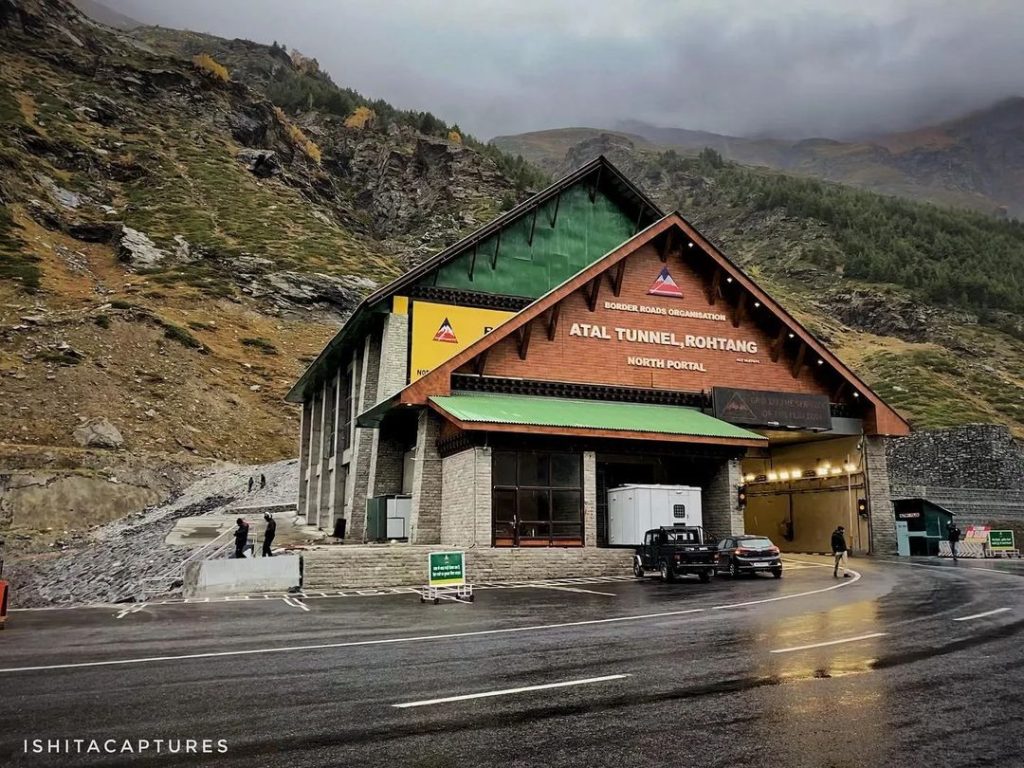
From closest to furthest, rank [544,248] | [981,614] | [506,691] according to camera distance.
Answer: [506,691] → [981,614] → [544,248]

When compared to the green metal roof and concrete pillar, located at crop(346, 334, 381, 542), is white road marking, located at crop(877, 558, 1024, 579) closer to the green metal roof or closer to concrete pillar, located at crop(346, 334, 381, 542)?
the green metal roof

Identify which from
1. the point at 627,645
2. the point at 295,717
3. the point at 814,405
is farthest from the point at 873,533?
the point at 295,717

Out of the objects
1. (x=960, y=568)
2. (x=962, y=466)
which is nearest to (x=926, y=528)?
(x=960, y=568)

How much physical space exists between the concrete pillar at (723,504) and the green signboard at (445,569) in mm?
12983

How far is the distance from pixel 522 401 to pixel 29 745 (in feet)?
72.8

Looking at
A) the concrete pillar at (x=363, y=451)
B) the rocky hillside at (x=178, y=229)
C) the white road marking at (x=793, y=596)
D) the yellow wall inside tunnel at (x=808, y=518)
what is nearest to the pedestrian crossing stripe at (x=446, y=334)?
the concrete pillar at (x=363, y=451)

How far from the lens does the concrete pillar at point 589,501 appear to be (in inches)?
Result: 1006

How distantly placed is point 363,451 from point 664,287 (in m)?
15.5

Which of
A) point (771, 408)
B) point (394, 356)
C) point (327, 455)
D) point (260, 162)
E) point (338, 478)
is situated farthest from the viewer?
point (260, 162)

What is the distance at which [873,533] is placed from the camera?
106 feet

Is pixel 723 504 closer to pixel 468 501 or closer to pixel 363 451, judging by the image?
pixel 468 501

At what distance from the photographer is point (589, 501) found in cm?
2586

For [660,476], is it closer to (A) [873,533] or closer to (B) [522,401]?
(B) [522,401]

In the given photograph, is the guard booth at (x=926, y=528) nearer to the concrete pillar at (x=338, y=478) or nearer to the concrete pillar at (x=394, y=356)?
the concrete pillar at (x=394, y=356)
